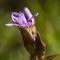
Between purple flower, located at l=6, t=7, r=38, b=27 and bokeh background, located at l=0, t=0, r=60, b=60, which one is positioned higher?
purple flower, located at l=6, t=7, r=38, b=27

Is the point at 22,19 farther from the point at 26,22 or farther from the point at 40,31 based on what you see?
the point at 40,31

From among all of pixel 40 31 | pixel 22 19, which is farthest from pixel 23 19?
pixel 40 31

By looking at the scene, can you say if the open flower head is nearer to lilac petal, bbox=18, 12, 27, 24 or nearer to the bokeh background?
lilac petal, bbox=18, 12, 27, 24

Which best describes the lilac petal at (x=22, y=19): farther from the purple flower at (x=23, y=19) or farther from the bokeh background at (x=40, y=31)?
the bokeh background at (x=40, y=31)

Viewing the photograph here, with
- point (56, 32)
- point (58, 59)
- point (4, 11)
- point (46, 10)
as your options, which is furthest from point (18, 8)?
point (58, 59)

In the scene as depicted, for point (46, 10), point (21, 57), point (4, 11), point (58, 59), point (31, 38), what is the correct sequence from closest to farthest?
1. point (31, 38)
2. point (58, 59)
3. point (21, 57)
4. point (46, 10)
5. point (4, 11)

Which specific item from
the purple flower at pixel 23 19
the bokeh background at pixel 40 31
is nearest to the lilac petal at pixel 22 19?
the purple flower at pixel 23 19

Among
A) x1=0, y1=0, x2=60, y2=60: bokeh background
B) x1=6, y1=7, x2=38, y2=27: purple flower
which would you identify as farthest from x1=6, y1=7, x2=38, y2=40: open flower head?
x1=0, y1=0, x2=60, y2=60: bokeh background

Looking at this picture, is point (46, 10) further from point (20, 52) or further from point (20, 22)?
point (20, 22)
